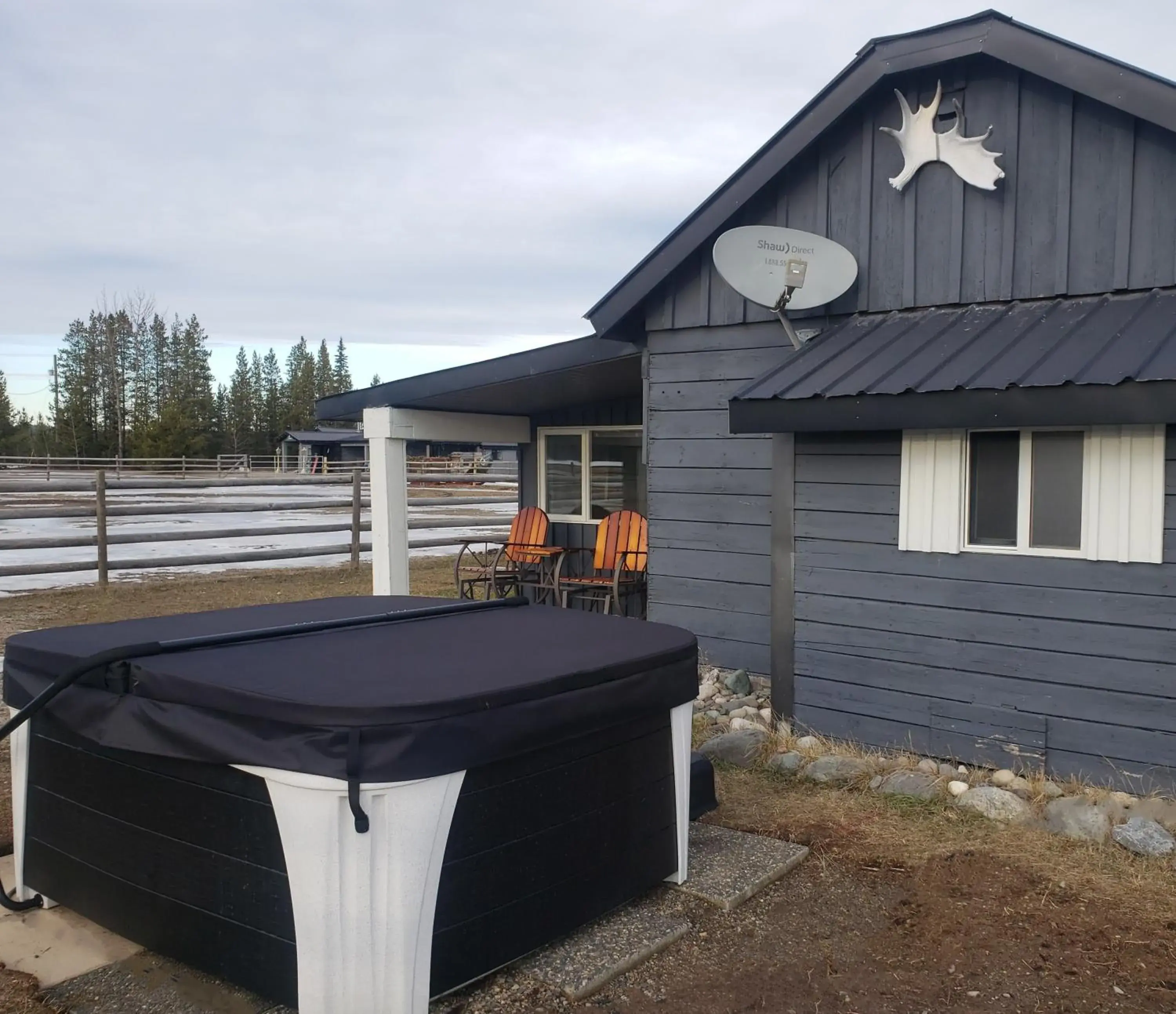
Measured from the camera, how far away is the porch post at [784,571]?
5590 mm

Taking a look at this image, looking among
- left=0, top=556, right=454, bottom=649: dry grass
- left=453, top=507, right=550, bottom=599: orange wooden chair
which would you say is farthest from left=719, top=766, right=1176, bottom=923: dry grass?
left=0, top=556, right=454, bottom=649: dry grass

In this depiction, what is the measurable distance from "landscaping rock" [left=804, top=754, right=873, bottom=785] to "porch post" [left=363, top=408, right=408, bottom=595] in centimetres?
417

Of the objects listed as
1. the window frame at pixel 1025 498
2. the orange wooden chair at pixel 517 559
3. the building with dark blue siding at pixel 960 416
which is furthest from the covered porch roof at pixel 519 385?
the window frame at pixel 1025 498

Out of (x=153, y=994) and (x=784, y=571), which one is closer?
(x=153, y=994)

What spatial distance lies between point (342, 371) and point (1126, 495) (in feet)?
292

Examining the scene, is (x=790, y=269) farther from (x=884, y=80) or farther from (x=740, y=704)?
(x=740, y=704)

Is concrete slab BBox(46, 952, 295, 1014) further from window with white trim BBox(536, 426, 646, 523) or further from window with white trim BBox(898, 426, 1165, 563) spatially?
window with white trim BBox(536, 426, 646, 523)

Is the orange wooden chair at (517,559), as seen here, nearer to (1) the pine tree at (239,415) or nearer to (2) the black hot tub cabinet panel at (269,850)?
(2) the black hot tub cabinet panel at (269,850)

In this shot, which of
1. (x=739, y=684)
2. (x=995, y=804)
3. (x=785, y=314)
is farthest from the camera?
(x=739, y=684)

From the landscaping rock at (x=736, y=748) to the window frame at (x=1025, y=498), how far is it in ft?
4.89

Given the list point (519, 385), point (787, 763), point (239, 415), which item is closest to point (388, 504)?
point (519, 385)

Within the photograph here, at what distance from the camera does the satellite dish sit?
18.8 feet

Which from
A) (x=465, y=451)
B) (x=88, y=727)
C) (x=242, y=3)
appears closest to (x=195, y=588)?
(x=242, y=3)

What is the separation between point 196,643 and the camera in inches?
124
